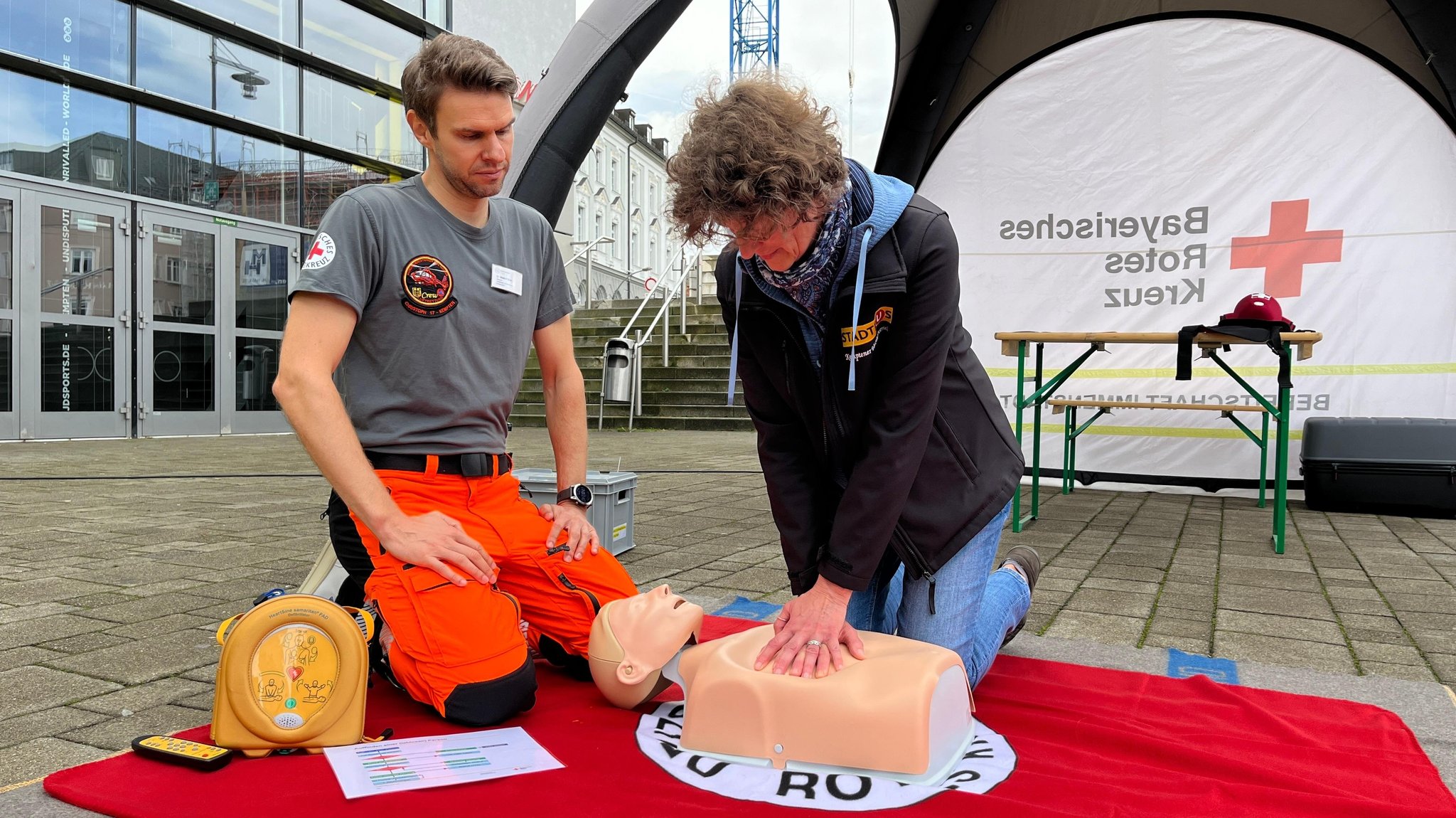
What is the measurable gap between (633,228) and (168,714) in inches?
1356

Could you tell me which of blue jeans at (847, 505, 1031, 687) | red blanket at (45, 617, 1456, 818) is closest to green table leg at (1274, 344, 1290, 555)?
red blanket at (45, 617, 1456, 818)

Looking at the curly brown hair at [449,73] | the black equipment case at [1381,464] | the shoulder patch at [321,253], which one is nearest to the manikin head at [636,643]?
the shoulder patch at [321,253]

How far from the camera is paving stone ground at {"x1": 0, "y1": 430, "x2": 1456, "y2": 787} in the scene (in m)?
2.04

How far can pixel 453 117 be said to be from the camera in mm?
1978

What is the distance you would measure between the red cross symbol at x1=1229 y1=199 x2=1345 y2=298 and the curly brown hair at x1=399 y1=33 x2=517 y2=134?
187 inches

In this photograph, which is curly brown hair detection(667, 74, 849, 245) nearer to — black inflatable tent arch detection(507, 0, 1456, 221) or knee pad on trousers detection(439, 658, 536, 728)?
knee pad on trousers detection(439, 658, 536, 728)

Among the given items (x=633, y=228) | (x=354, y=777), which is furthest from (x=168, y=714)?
(x=633, y=228)

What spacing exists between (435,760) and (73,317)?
9718mm

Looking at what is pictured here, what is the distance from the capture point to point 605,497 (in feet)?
10.7

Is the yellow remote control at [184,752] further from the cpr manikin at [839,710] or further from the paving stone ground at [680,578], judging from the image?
the cpr manikin at [839,710]

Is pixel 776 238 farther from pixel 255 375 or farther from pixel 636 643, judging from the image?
pixel 255 375

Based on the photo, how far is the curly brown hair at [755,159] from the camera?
4.65 feet

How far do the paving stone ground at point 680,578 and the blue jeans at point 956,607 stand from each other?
1.92 ft

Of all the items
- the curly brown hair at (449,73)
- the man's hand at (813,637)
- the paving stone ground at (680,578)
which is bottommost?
the paving stone ground at (680,578)
